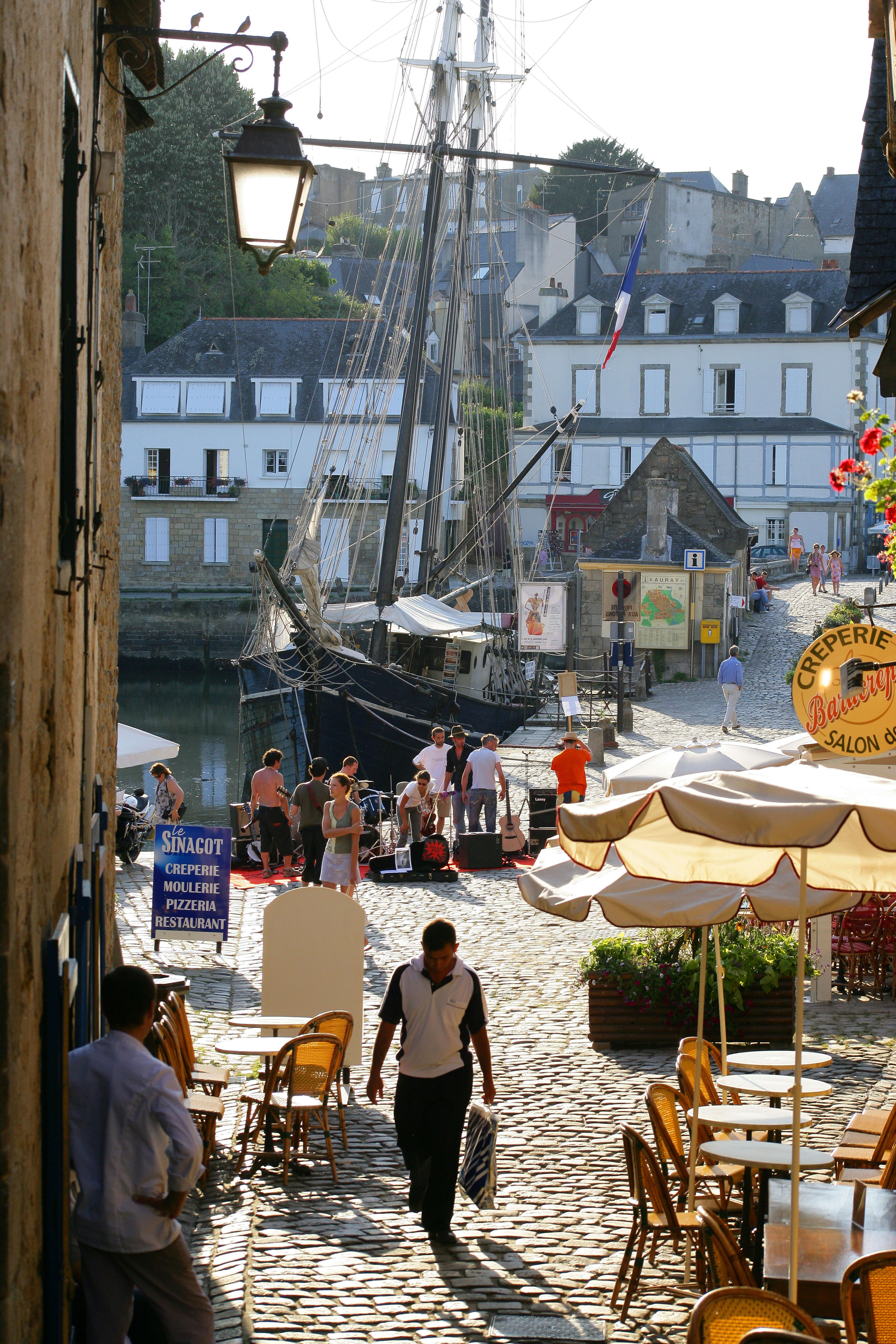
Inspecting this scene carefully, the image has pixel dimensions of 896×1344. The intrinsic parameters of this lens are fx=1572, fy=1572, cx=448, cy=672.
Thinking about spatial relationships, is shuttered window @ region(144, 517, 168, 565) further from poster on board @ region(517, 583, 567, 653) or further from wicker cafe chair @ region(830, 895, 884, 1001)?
wicker cafe chair @ region(830, 895, 884, 1001)

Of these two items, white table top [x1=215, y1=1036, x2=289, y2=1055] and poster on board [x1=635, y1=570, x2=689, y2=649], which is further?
poster on board [x1=635, y1=570, x2=689, y2=649]

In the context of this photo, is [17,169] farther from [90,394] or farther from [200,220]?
[200,220]

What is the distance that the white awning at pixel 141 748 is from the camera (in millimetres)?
18000

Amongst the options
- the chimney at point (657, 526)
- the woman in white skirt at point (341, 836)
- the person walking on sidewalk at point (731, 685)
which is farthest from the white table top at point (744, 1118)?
the chimney at point (657, 526)

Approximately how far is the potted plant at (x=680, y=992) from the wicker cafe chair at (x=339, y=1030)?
230 cm

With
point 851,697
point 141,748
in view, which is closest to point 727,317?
point 141,748

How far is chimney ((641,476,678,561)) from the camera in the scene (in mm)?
45938

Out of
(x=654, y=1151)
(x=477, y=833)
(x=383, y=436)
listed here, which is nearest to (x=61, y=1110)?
(x=654, y=1151)

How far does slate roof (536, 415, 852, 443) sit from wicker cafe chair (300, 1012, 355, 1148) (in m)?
57.5

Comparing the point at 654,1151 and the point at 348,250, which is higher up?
the point at 348,250

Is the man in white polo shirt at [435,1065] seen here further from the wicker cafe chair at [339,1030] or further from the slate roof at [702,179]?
the slate roof at [702,179]

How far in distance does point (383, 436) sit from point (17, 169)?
59.4 metres

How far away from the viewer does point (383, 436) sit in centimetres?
6266

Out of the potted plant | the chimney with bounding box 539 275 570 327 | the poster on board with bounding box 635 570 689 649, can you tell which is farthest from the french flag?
the chimney with bounding box 539 275 570 327
